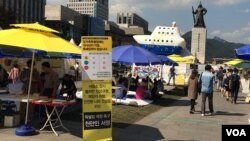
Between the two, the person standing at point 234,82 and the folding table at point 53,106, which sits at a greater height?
the person standing at point 234,82

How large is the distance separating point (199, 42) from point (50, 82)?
168 feet

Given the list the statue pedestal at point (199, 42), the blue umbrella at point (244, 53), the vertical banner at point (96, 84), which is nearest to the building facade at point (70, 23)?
the statue pedestal at point (199, 42)

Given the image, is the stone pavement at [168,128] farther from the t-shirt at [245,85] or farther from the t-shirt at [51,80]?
the t-shirt at [245,85]

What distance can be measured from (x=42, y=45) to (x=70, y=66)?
2613 centimetres

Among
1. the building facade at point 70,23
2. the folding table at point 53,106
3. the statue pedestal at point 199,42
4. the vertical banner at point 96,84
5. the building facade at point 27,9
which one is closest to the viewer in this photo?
the vertical banner at point 96,84

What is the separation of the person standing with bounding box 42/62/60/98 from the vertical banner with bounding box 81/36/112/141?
2.65 metres

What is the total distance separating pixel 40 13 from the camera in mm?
119062

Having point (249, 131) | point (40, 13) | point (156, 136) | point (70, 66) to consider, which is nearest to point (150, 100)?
point (156, 136)

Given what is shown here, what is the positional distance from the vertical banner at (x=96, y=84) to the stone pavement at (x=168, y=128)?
4.25 ft

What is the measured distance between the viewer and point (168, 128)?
1277cm

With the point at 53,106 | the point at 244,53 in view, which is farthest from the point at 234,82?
the point at 53,106

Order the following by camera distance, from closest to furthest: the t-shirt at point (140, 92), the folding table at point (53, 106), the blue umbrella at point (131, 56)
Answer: the folding table at point (53, 106)
the blue umbrella at point (131, 56)
the t-shirt at point (140, 92)

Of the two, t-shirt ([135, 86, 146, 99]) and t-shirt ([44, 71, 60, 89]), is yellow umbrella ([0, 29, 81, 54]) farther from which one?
t-shirt ([135, 86, 146, 99])

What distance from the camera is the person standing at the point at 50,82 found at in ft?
37.8
